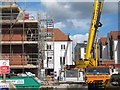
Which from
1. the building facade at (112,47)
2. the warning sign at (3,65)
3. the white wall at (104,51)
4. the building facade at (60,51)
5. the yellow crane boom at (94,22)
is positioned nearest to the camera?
the warning sign at (3,65)

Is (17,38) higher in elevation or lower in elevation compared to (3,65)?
higher

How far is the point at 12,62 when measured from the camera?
20.4 metres

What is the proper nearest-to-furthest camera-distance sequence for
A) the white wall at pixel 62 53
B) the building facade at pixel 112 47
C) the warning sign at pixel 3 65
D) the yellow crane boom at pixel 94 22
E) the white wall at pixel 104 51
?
the warning sign at pixel 3 65 → the yellow crane boom at pixel 94 22 → the white wall at pixel 62 53 → the building facade at pixel 112 47 → the white wall at pixel 104 51

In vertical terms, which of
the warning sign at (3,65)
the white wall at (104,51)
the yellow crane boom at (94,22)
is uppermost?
the yellow crane boom at (94,22)

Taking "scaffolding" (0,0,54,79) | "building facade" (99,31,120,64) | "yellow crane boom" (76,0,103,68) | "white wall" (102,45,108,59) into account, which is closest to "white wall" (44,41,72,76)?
"building facade" (99,31,120,64)

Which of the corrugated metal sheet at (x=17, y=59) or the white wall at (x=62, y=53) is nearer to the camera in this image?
the corrugated metal sheet at (x=17, y=59)

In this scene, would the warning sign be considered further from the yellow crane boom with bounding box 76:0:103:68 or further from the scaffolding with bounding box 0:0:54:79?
the yellow crane boom with bounding box 76:0:103:68

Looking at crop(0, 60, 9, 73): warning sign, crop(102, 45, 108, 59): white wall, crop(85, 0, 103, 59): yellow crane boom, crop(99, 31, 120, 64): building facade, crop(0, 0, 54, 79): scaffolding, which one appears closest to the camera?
crop(0, 60, 9, 73): warning sign

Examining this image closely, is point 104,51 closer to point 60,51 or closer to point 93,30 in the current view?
point 60,51

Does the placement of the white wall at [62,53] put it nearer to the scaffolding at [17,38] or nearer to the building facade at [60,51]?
the building facade at [60,51]

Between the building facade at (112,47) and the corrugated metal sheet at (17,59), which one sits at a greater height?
the building facade at (112,47)

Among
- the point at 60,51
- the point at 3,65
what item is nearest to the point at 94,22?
the point at 60,51

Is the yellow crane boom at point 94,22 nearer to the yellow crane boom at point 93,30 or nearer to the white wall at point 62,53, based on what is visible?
the yellow crane boom at point 93,30

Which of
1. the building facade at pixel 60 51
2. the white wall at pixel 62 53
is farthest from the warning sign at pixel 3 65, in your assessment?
the white wall at pixel 62 53
